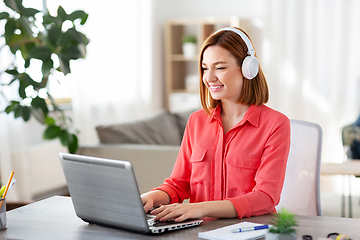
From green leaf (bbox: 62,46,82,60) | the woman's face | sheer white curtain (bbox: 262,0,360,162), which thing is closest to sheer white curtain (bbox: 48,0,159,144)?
sheer white curtain (bbox: 262,0,360,162)

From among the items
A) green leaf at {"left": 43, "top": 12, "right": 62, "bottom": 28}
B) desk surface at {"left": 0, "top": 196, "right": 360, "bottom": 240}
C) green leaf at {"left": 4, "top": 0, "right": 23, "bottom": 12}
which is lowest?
desk surface at {"left": 0, "top": 196, "right": 360, "bottom": 240}

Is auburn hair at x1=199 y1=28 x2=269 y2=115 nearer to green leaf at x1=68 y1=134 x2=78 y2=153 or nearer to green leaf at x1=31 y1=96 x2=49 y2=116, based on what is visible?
green leaf at x1=31 y1=96 x2=49 y2=116

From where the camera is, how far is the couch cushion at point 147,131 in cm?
321

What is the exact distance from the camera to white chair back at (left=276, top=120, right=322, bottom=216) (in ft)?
5.55

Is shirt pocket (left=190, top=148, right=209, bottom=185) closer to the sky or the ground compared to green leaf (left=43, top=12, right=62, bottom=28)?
closer to the ground

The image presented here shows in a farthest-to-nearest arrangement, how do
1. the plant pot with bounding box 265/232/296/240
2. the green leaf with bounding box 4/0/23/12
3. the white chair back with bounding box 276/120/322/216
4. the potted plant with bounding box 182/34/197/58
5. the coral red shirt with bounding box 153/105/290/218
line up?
the potted plant with bounding box 182/34/197/58
the green leaf with bounding box 4/0/23/12
the white chair back with bounding box 276/120/322/216
the coral red shirt with bounding box 153/105/290/218
the plant pot with bounding box 265/232/296/240

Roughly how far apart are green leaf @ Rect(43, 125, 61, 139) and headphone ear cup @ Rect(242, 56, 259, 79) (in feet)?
6.29

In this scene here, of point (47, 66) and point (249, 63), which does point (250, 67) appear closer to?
point (249, 63)

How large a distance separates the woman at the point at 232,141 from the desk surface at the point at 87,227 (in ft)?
0.45

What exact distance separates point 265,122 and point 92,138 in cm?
321

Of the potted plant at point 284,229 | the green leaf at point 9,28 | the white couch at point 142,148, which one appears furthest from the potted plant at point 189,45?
the potted plant at point 284,229

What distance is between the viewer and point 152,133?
3443 mm

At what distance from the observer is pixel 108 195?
45.8 inches

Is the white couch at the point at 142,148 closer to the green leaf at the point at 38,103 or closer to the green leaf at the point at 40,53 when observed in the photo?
the green leaf at the point at 38,103
